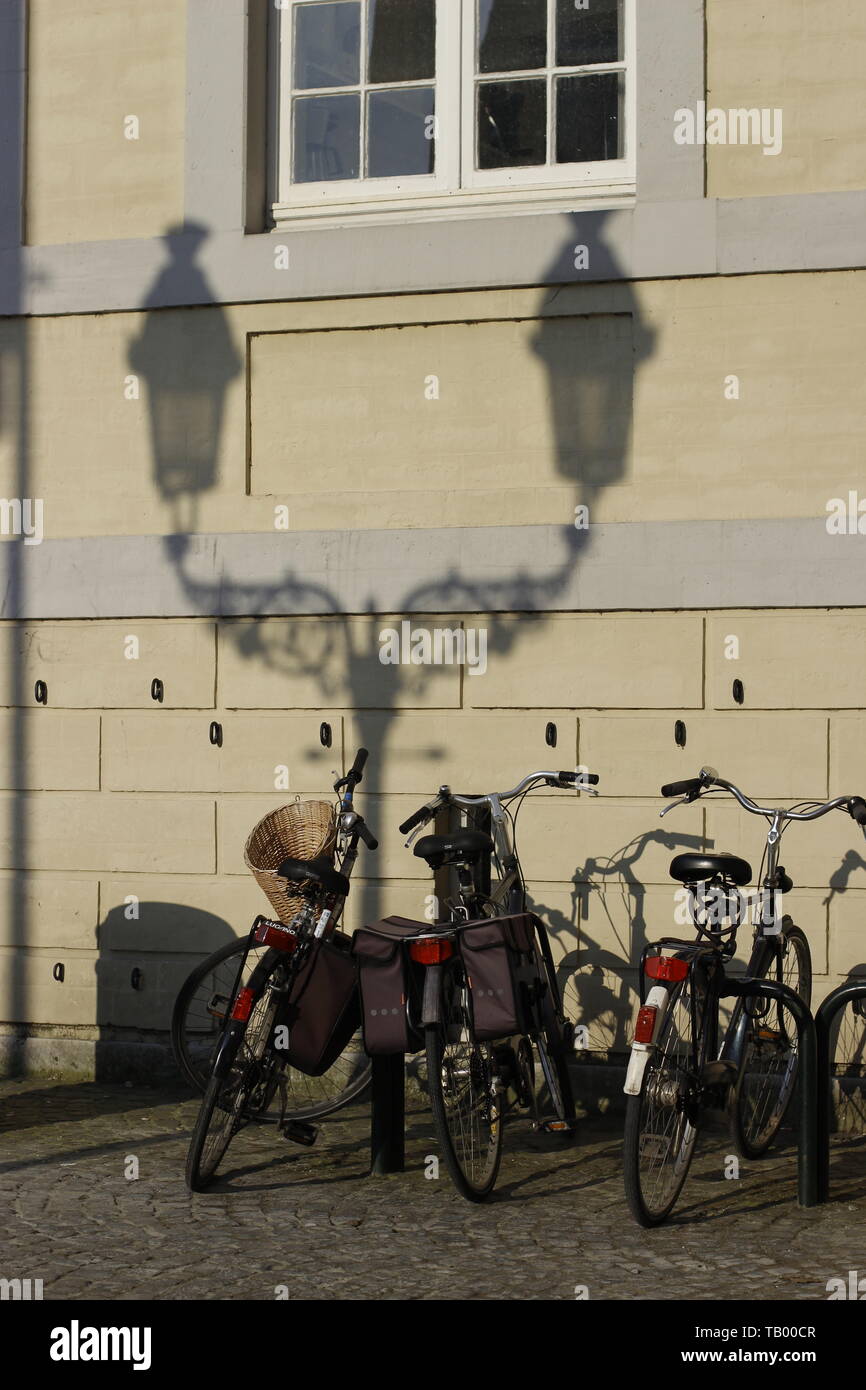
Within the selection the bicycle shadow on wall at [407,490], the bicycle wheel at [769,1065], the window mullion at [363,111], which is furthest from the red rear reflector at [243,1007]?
the window mullion at [363,111]

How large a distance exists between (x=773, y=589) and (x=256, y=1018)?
2812 mm

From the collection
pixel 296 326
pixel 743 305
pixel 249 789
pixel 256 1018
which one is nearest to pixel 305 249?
pixel 296 326

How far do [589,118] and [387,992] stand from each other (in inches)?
164

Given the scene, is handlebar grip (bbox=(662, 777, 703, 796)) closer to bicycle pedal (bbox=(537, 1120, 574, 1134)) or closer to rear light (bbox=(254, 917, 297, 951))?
bicycle pedal (bbox=(537, 1120, 574, 1134))

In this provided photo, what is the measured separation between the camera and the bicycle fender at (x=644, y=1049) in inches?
202

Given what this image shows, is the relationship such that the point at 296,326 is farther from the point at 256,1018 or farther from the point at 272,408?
the point at 256,1018

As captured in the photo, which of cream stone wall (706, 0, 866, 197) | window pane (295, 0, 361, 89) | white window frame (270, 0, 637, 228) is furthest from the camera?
window pane (295, 0, 361, 89)

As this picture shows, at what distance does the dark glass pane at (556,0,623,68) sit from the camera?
7.49 metres

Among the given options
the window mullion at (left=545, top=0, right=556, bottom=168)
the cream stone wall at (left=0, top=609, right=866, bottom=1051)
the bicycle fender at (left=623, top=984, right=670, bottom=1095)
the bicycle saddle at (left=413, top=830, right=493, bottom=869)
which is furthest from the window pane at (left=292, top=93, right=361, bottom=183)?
the bicycle fender at (left=623, top=984, right=670, bottom=1095)

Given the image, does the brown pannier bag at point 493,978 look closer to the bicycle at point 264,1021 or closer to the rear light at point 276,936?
the bicycle at point 264,1021

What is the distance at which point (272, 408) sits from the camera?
25.1 ft

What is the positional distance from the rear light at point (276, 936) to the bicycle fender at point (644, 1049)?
4.18 ft

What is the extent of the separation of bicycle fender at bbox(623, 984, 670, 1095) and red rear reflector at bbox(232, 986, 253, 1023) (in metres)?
1.29

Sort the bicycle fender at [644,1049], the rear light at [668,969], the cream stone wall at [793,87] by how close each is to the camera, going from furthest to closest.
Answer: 1. the cream stone wall at [793,87]
2. the rear light at [668,969]
3. the bicycle fender at [644,1049]
